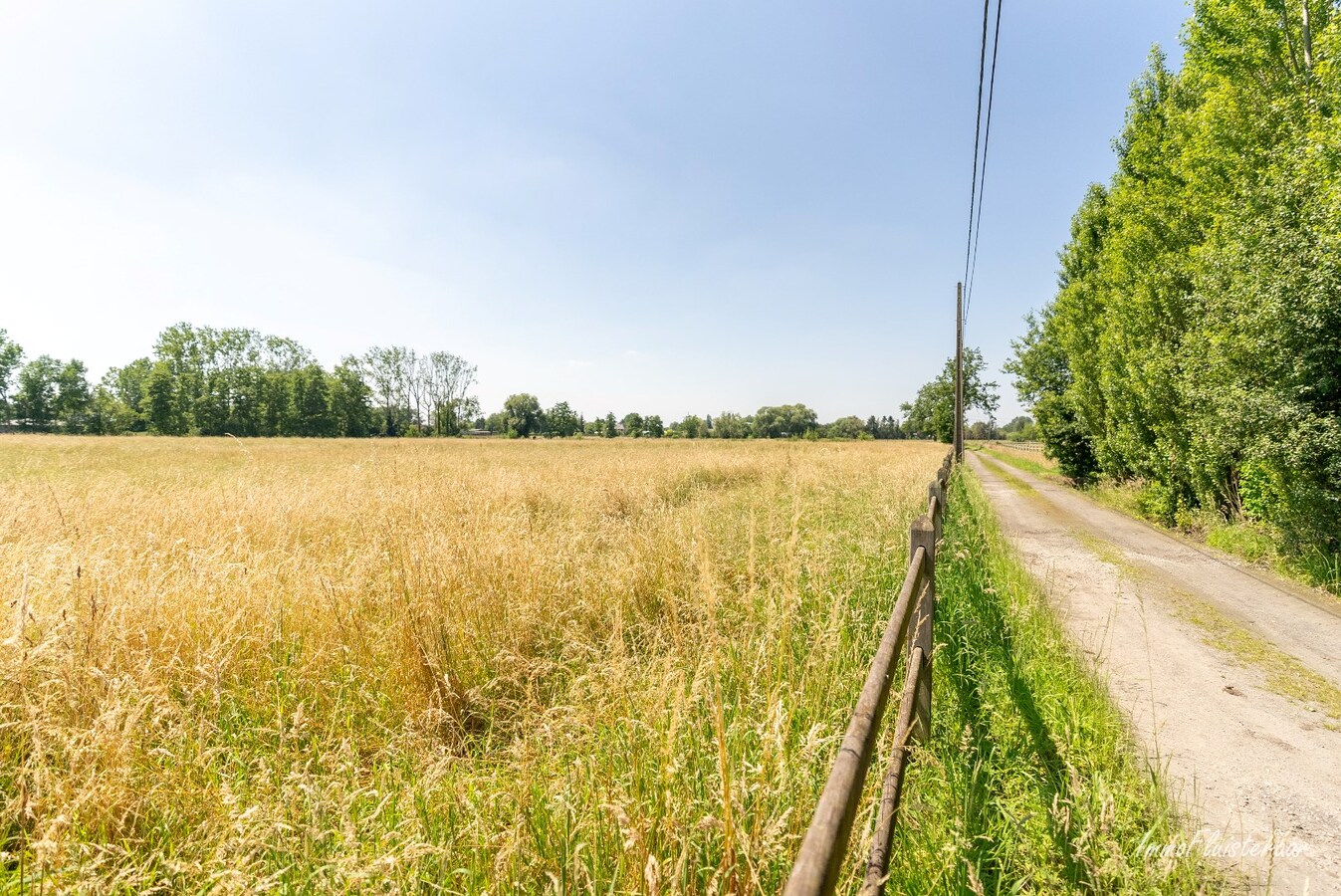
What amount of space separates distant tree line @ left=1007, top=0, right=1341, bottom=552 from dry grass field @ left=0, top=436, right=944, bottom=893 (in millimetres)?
5704

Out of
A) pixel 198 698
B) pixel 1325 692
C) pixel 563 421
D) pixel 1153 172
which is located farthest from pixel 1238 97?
pixel 563 421

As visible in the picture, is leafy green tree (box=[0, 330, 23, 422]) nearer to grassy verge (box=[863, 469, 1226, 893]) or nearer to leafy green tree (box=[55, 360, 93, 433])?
leafy green tree (box=[55, 360, 93, 433])

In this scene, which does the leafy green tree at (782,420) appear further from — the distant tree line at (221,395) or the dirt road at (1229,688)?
the dirt road at (1229,688)

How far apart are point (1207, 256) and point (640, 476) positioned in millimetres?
11167

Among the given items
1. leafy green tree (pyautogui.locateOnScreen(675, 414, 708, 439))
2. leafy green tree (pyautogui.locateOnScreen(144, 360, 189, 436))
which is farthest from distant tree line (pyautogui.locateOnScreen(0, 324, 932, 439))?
leafy green tree (pyautogui.locateOnScreen(675, 414, 708, 439))

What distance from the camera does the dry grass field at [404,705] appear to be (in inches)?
72.6

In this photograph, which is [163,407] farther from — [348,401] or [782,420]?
[782,420]

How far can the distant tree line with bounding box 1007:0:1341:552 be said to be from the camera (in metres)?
6.30

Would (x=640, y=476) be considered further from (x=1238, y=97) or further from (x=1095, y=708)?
(x=1238, y=97)

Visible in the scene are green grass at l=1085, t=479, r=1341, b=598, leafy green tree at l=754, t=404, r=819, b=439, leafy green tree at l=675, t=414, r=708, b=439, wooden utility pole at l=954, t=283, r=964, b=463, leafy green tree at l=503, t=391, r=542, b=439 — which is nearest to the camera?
green grass at l=1085, t=479, r=1341, b=598

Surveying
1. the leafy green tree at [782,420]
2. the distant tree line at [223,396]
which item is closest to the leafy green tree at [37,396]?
the distant tree line at [223,396]

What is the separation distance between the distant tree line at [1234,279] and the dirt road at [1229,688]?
1.93 meters

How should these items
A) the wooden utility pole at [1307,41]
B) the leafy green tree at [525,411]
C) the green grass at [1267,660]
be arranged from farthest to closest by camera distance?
1. the leafy green tree at [525,411]
2. the wooden utility pole at [1307,41]
3. the green grass at [1267,660]

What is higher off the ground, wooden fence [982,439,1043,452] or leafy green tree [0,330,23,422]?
leafy green tree [0,330,23,422]
